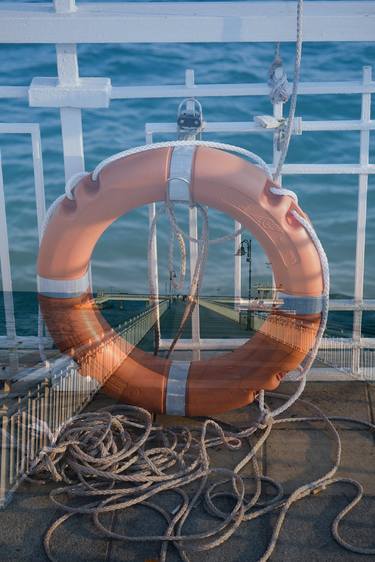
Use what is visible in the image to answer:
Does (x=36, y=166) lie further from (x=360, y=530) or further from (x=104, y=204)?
(x=360, y=530)

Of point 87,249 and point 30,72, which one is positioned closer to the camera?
point 87,249

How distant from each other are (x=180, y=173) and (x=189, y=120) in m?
0.32

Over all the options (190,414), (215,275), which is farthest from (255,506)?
(215,275)

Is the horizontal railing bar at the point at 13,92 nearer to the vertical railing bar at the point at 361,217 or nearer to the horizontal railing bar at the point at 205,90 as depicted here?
the horizontal railing bar at the point at 205,90

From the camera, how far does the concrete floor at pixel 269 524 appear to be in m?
1.95

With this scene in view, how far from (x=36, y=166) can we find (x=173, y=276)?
619mm

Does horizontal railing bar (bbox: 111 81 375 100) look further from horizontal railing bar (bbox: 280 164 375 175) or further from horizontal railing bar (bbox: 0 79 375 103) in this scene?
horizontal railing bar (bbox: 280 164 375 175)

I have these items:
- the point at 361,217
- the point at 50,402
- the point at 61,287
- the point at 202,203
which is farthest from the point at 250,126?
the point at 50,402

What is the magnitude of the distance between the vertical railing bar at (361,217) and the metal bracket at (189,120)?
574mm

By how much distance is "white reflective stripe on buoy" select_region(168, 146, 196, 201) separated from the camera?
2.38 meters

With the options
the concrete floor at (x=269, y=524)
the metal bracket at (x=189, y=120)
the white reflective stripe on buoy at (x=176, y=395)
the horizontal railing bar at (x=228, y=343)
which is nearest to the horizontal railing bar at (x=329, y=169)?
the metal bracket at (x=189, y=120)

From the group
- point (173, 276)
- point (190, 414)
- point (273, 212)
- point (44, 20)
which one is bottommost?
point (190, 414)

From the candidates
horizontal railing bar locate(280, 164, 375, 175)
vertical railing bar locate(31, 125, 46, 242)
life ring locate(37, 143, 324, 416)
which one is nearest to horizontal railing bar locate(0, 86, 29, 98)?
vertical railing bar locate(31, 125, 46, 242)

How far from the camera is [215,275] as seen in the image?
537cm
